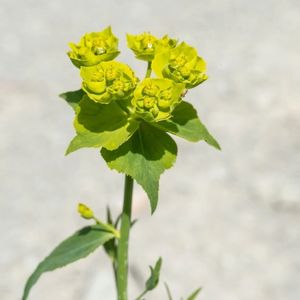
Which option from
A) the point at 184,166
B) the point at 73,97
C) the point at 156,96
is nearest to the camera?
the point at 156,96

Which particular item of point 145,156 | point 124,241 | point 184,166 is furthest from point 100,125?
point 184,166

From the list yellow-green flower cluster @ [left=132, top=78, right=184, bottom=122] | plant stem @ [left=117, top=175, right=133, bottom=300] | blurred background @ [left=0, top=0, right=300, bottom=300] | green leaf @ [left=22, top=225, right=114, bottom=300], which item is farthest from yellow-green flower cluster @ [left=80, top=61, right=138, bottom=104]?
blurred background @ [left=0, top=0, right=300, bottom=300]

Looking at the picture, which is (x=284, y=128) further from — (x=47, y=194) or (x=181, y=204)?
(x=47, y=194)

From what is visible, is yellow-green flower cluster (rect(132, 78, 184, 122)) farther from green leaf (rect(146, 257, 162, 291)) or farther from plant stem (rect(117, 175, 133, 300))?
green leaf (rect(146, 257, 162, 291))

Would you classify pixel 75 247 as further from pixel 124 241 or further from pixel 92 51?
pixel 92 51

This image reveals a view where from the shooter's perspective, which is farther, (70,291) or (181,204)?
(181,204)

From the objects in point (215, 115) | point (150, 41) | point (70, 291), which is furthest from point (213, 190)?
point (150, 41)
